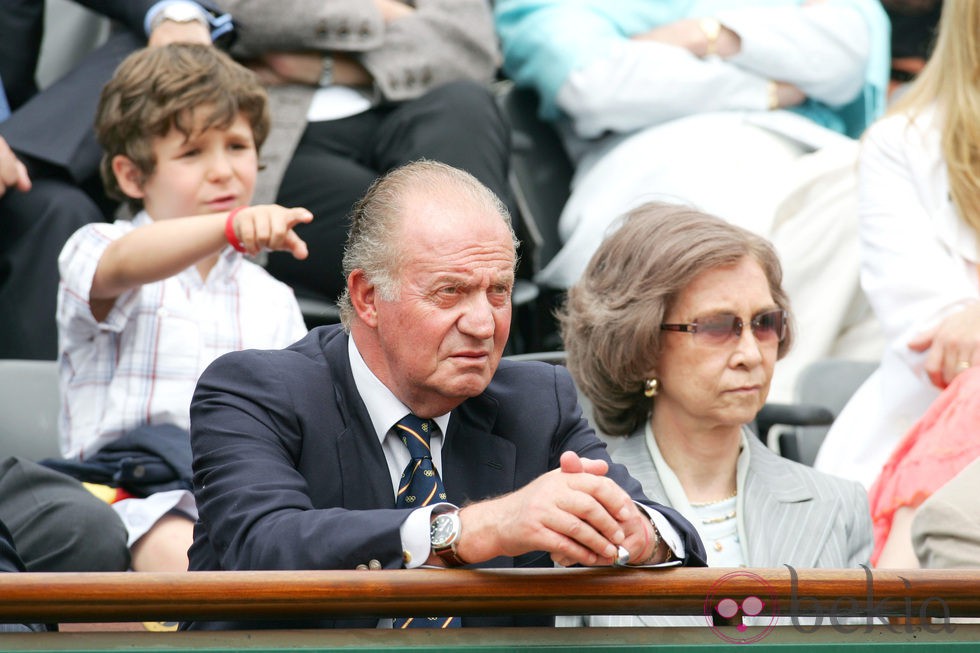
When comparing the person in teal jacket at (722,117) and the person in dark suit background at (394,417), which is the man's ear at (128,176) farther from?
the person in teal jacket at (722,117)

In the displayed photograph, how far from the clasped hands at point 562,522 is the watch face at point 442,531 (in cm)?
1

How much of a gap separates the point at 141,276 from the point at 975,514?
61.8 inches

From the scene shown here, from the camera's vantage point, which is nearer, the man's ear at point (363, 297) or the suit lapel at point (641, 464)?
the man's ear at point (363, 297)

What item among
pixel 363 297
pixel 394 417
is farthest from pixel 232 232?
pixel 394 417

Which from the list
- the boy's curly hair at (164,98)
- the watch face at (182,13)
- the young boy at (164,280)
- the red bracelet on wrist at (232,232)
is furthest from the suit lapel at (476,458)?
the watch face at (182,13)

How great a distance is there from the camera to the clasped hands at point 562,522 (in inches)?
67.2

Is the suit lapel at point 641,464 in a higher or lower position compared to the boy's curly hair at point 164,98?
lower

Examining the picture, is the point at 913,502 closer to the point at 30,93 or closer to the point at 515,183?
the point at 515,183

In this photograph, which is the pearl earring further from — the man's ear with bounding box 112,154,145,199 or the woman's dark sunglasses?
the man's ear with bounding box 112,154,145,199

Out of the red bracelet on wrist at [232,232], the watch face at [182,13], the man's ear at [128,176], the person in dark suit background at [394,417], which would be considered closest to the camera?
the person in dark suit background at [394,417]

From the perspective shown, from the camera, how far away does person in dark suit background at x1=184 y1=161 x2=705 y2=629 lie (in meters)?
1.82

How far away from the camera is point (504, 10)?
14.5 feet

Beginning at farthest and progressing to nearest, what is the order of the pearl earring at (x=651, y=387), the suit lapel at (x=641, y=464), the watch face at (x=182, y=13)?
the watch face at (x=182, y=13)
the pearl earring at (x=651, y=387)
the suit lapel at (x=641, y=464)

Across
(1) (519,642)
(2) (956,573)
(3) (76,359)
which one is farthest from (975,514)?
(3) (76,359)
